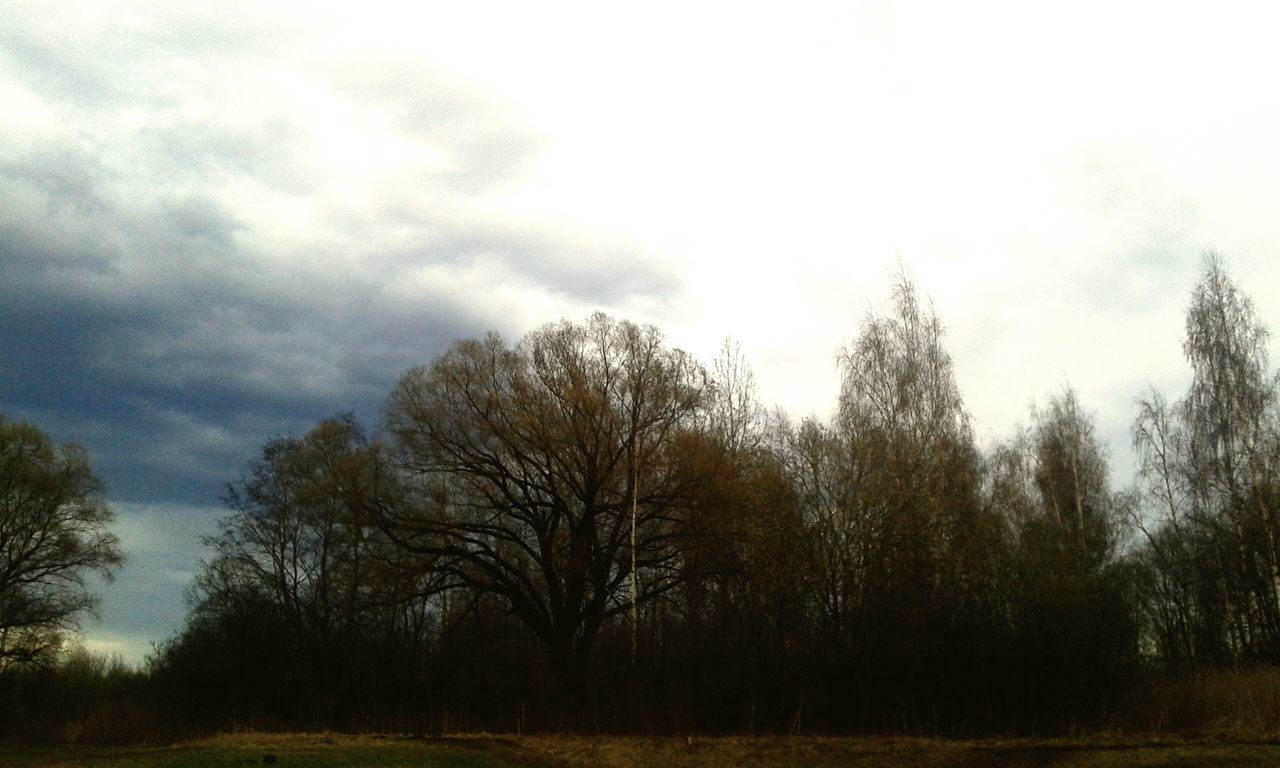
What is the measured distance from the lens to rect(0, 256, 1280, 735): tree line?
1096 inches

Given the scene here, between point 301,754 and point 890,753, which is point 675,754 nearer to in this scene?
point 890,753

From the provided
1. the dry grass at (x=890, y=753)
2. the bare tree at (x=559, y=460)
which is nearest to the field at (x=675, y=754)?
the dry grass at (x=890, y=753)

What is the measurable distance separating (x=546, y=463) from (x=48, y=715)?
944 inches

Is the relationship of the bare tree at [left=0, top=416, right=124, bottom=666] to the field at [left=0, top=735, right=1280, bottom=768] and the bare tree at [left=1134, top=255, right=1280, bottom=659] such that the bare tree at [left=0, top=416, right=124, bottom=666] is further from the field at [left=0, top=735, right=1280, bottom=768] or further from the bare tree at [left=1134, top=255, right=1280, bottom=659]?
the bare tree at [left=1134, top=255, right=1280, bottom=659]

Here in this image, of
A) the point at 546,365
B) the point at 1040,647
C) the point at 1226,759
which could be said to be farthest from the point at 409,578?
the point at 1226,759

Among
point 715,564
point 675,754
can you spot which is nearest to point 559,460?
point 715,564

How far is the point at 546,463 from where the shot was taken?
1470 inches

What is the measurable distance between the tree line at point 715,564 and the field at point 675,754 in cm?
329

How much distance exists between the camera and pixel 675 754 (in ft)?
76.2

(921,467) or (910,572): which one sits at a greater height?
(921,467)

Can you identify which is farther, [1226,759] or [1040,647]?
[1040,647]

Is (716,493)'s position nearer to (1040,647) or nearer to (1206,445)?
(1040,647)

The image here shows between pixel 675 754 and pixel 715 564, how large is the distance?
1096 cm

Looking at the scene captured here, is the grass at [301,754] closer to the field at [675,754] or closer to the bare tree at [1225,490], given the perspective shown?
the field at [675,754]
